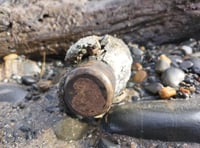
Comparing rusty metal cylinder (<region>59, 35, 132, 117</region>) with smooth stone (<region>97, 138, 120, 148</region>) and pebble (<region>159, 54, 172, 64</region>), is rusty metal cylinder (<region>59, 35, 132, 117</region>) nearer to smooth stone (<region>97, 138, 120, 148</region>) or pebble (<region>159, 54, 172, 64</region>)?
smooth stone (<region>97, 138, 120, 148</region>)

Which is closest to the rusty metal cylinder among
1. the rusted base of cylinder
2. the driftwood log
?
the rusted base of cylinder

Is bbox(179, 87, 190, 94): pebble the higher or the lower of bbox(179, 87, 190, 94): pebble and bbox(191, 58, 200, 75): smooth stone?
the lower

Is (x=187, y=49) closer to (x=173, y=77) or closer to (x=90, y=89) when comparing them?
(x=173, y=77)

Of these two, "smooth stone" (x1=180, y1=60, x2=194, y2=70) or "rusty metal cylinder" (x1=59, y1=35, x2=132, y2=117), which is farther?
"smooth stone" (x1=180, y1=60, x2=194, y2=70)

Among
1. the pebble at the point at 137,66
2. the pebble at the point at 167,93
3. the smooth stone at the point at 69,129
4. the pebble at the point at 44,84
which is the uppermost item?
the pebble at the point at 137,66

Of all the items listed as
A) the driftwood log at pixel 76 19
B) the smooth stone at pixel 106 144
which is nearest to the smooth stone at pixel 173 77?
the driftwood log at pixel 76 19

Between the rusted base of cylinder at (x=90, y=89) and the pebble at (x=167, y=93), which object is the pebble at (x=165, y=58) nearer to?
the pebble at (x=167, y=93)

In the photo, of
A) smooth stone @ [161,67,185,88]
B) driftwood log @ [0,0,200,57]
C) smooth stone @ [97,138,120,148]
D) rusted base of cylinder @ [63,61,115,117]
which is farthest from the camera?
driftwood log @ [0,0,200,57]
